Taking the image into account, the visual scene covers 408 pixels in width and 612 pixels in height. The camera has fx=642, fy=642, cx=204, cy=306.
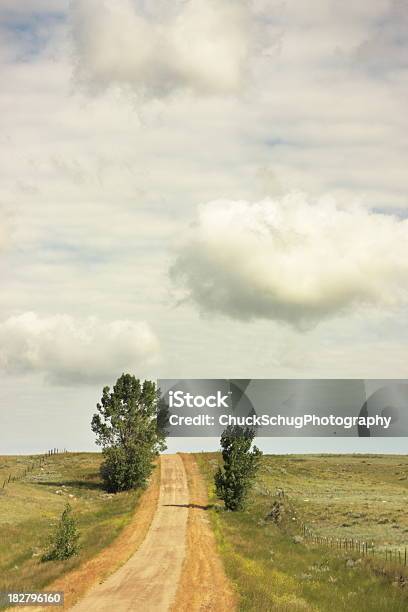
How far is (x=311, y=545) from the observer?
4566cm

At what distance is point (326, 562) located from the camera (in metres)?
39.3

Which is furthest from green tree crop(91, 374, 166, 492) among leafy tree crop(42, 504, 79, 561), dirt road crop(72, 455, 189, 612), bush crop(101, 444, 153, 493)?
leafy tree crop(42, 504, 79, 561)

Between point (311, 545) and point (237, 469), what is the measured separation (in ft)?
52.7

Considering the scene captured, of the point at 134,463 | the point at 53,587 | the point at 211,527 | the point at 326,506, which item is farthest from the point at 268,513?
the point at 53,587

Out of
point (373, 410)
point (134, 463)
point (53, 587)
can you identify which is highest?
point (373, 410)

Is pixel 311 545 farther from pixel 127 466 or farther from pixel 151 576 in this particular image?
pixel 127 466

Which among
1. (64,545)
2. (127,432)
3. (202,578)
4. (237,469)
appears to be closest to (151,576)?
(202,578)

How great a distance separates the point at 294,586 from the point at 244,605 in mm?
5632

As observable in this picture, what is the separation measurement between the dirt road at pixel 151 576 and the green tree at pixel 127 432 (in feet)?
63.1

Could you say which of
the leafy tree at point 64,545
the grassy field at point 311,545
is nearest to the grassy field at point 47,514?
the leafy tree at point 64,545

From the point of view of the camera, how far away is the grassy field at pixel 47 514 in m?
38.7

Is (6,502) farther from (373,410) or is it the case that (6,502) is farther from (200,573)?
(373,410)

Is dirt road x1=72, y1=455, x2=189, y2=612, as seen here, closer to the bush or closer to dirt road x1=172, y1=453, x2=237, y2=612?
dirt road x1=172, y1=453, x2=237, y2=612

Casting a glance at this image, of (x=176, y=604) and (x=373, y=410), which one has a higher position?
(x=373, y=410)
